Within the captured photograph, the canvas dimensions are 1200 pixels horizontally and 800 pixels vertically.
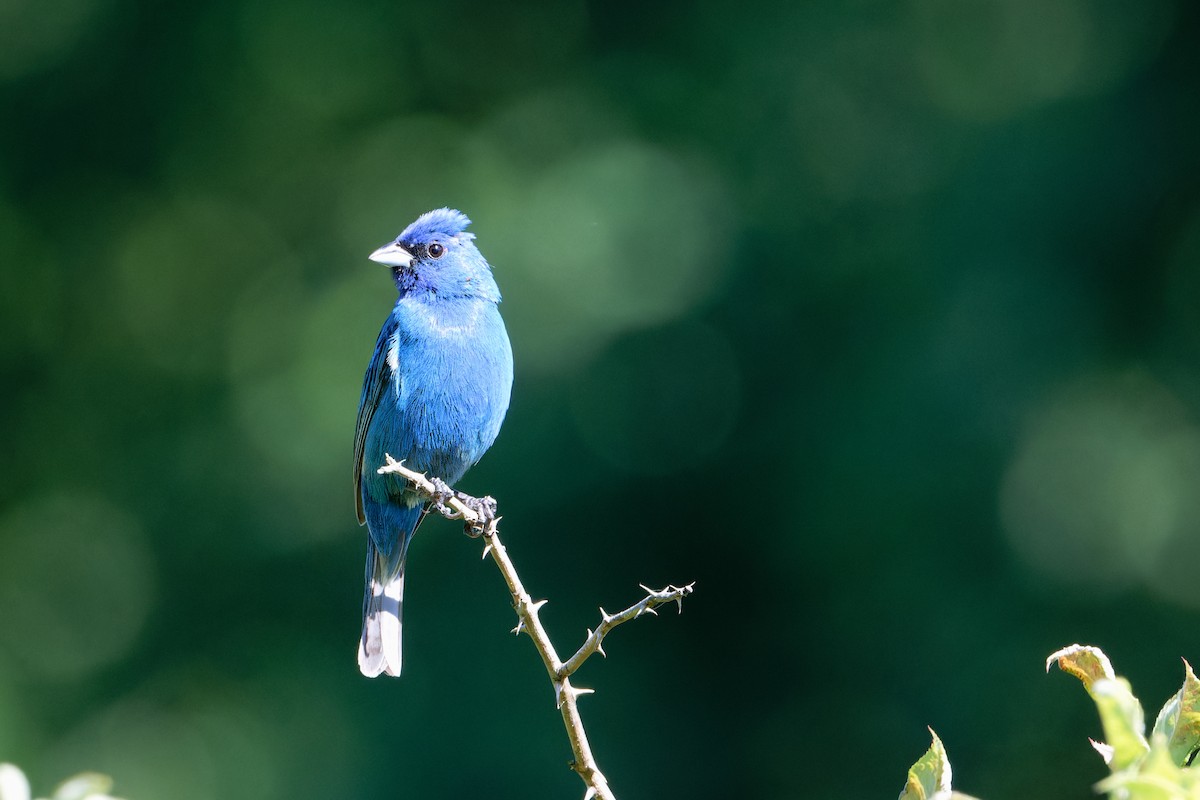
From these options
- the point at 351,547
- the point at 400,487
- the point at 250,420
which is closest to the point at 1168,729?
the point at 400,487

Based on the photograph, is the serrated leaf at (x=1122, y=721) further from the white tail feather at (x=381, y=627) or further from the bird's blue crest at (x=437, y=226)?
the bird's blue crest at (x=437, y=226)

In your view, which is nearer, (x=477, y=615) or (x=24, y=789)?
(x=24, y=789)

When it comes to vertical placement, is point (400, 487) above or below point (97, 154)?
below

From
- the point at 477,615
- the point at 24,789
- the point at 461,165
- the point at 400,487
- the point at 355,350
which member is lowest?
the point at 24,789

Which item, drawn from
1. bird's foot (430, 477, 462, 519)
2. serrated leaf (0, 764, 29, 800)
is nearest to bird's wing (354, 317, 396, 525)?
bird's foot (430, 477, 462, 519)

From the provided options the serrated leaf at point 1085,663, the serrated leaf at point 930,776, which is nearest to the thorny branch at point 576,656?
the serrated leaf at point 930,776

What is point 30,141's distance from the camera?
8.39 metres

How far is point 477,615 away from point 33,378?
3339 millimetres

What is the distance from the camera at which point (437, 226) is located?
14.9ft

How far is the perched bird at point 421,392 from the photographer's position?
4.01 meters

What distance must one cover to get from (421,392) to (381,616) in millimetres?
782

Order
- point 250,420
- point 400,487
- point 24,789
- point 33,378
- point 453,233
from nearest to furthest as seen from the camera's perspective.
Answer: point 24,789 → point 400,487 → point 453,233 → point 250,420 → point 33,378

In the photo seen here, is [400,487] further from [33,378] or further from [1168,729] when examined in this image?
[33,378]

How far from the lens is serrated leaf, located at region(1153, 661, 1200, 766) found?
4.68 feet
